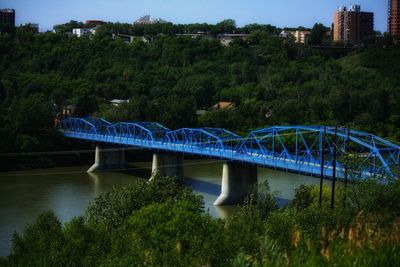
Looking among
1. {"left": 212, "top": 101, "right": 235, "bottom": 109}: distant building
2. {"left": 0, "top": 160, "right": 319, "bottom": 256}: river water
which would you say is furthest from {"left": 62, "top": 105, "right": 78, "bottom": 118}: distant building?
{"left": 212, "top": 101, "right": 235, "bottom": 109}: distant building

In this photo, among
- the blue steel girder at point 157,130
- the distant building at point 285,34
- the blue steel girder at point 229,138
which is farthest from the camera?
the distant building at point 285,34

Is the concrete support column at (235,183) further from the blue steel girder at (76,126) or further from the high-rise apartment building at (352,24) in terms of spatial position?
the high-rise apartment building at (352,24)

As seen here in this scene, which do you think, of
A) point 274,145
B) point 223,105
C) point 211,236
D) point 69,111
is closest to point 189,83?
point 223,105

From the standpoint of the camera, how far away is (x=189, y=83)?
67.8 m

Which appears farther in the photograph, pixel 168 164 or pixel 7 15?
pixel 7 15

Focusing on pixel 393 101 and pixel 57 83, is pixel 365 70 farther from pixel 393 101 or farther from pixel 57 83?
pixel 57 83

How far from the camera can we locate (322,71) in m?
70.8

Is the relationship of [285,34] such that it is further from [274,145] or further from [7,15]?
[274,145]

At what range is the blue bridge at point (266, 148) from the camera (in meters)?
25.1

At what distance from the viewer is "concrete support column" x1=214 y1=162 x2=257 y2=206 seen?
31.9 metres

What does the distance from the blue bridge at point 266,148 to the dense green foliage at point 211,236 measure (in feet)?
13.0

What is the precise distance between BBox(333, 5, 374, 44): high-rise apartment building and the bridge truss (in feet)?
200

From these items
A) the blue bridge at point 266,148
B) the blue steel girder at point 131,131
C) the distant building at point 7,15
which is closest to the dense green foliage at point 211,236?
the blue bridge at point 266,148

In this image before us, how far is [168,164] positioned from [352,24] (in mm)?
74793
